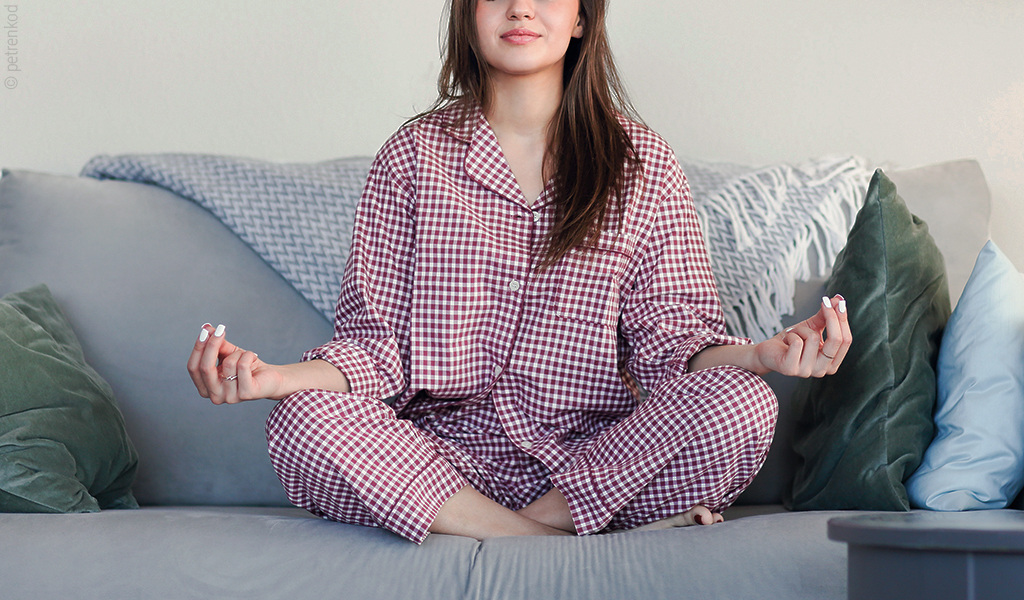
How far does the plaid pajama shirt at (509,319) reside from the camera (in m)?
1.08

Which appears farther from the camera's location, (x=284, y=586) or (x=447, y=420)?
(x=447, y=420)

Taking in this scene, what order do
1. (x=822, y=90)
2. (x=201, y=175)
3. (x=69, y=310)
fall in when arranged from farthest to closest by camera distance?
(x=822, y=90)
(x=201, y=175)
(x=69, y=310)

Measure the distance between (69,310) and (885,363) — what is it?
1110 millimetres

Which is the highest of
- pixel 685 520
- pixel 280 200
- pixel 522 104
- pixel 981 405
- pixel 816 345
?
pixel 522 104

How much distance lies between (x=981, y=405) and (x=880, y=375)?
11cm

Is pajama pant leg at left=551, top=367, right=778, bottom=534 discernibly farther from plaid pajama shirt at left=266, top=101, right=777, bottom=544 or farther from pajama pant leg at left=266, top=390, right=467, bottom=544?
pajama pant leg at left=266, top=390, right=467, bottom=544

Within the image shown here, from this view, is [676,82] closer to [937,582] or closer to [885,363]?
[885,363]

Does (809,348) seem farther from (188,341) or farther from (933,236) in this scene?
(188,341)

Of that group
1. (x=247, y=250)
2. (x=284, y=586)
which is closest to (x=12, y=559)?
(x=284, y=586)

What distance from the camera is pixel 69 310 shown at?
129 centimetres

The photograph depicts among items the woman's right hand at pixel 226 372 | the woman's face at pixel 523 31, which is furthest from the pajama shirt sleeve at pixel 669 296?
the woman's right hand at pixel 226 372

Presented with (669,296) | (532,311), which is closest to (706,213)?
(669,296)

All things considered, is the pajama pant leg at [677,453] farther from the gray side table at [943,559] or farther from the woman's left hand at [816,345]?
the gray side table at [943,559]

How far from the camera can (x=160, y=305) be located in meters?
1.32
